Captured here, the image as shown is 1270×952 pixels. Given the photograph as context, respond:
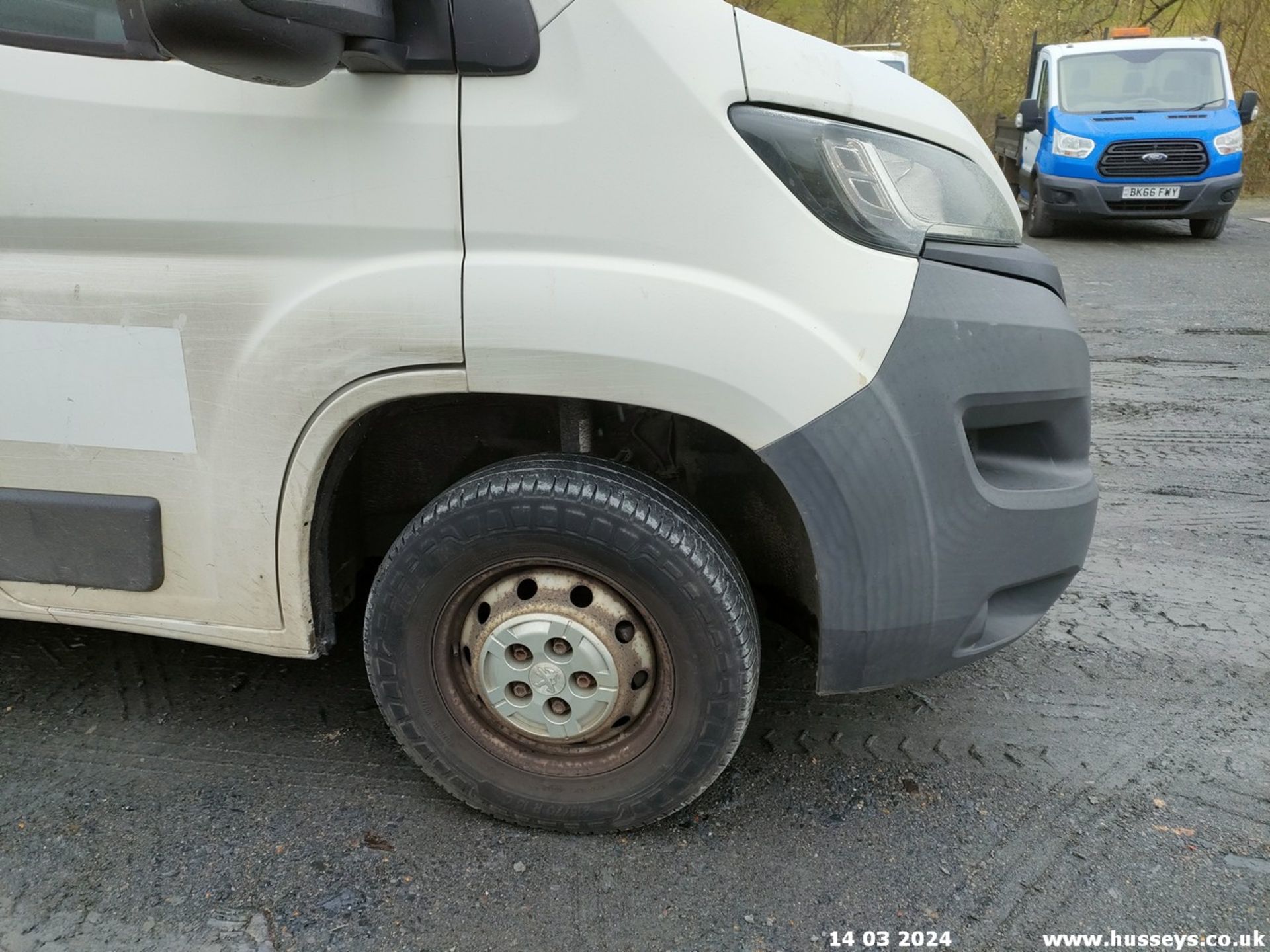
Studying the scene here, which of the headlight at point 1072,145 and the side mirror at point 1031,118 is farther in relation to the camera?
the side mirror at point 1031,118

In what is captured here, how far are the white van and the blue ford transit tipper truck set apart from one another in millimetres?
10036

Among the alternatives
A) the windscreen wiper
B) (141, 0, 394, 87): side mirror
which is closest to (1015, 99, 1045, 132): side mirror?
the windscreen wiper

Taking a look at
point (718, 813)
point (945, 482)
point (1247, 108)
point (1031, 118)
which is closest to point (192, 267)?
point (945, 482)

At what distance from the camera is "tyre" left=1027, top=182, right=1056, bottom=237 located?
11.7 metres

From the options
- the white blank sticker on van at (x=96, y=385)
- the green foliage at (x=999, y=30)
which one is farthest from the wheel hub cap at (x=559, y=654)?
the green foliage at (x=999, y=30)

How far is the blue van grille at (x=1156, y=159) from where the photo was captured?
1088 cm

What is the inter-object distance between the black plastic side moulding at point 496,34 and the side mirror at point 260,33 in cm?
18

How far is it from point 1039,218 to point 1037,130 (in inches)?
40.7

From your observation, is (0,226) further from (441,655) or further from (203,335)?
(441,655)

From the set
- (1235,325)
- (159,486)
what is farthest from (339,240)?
(1235,325)

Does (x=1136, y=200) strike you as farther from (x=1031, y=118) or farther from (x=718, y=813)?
(x=718, y=813)

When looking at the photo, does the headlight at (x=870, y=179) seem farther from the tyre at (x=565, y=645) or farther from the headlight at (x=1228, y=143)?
the headlight at (x=1228, y=143)

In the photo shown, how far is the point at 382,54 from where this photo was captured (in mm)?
1791

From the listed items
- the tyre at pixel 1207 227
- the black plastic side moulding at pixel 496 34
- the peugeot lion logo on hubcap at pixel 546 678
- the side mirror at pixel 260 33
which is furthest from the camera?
the tyre at pixel 1207 227
